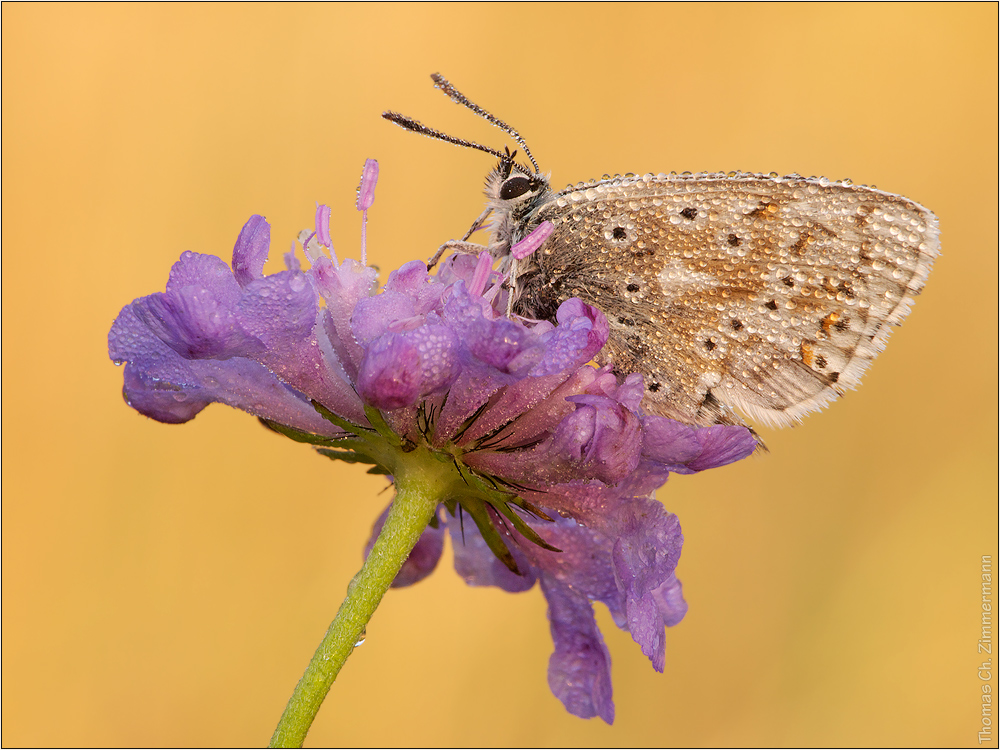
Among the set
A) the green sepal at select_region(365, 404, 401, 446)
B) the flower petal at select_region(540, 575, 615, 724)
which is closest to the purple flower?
the green sepal at select_region(365, 404, 401, 446)

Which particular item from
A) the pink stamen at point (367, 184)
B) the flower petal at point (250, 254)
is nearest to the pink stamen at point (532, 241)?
the pink stamen at point (367, 184)

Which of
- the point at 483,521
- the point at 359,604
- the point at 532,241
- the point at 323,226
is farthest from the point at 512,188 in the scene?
the point at 359,604

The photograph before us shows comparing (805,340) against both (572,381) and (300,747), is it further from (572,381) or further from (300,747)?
(300,747)

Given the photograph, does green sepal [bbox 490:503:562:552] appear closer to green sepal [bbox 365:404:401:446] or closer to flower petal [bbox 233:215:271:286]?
green sepal [bbox 365:404:401:446]

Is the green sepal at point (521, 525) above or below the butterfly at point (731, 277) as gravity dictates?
below

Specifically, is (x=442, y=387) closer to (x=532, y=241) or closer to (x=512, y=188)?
(x=532, y=241)

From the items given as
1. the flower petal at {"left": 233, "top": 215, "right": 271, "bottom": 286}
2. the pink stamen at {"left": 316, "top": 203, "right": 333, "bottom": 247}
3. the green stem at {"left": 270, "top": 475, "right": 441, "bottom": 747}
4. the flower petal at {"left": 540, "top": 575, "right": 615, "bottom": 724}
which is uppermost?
the pink stamen at {"left": 316, "top": 203, "right": 333, "bottom": 247}

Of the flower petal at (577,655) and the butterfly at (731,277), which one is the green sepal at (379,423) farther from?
the flower petal at (577,655)
